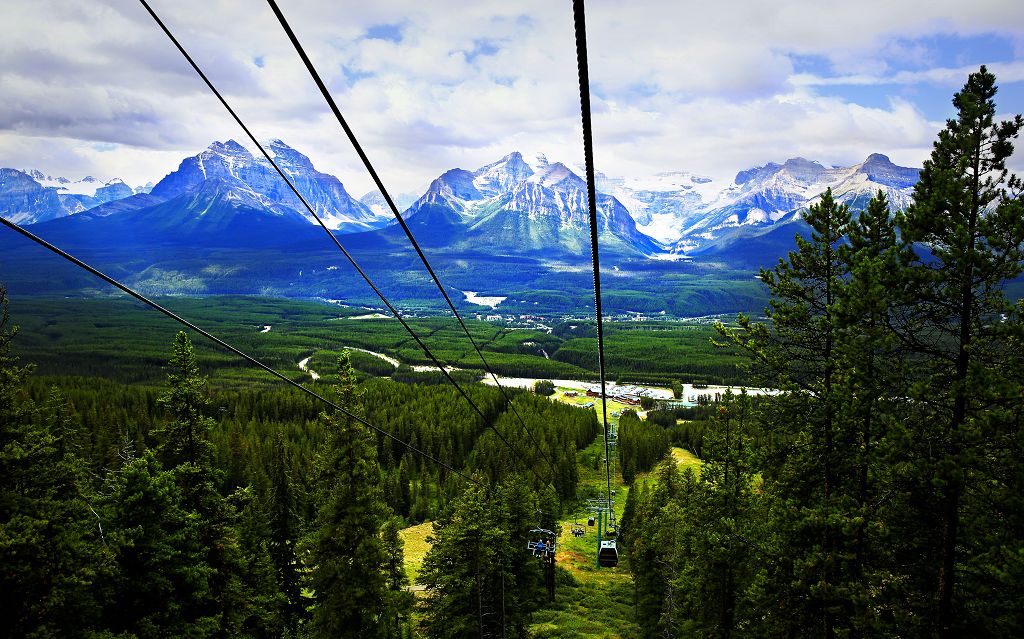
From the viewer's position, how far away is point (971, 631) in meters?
11.0

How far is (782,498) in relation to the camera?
49.1ft

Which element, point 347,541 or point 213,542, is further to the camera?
point 213,542

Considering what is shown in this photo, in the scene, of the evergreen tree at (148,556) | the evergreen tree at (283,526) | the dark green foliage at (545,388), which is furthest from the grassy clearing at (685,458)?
the evergreen tree at (148,556)

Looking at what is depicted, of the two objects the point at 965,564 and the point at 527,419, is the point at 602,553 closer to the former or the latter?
the point at 965,564

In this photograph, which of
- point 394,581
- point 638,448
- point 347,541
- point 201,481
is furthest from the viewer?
point 638,448

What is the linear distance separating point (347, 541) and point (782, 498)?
587 inches

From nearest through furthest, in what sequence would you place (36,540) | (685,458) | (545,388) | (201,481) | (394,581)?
(36,540), (201,481), (394,581), (685,458), (545,388)

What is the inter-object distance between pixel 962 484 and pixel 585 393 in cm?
13819

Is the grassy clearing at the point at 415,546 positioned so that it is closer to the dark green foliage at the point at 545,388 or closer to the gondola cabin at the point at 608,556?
the gondola cabin at the point at 608,556

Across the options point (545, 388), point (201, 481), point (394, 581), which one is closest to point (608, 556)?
point (394, 581)

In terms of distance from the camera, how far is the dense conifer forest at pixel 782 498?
11.0 m

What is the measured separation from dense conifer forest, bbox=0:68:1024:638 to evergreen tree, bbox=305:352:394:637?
0.27ft

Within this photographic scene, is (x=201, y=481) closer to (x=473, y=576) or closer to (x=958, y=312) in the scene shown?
(x=473, y=576)

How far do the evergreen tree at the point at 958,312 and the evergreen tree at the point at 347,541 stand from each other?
1690 cm
